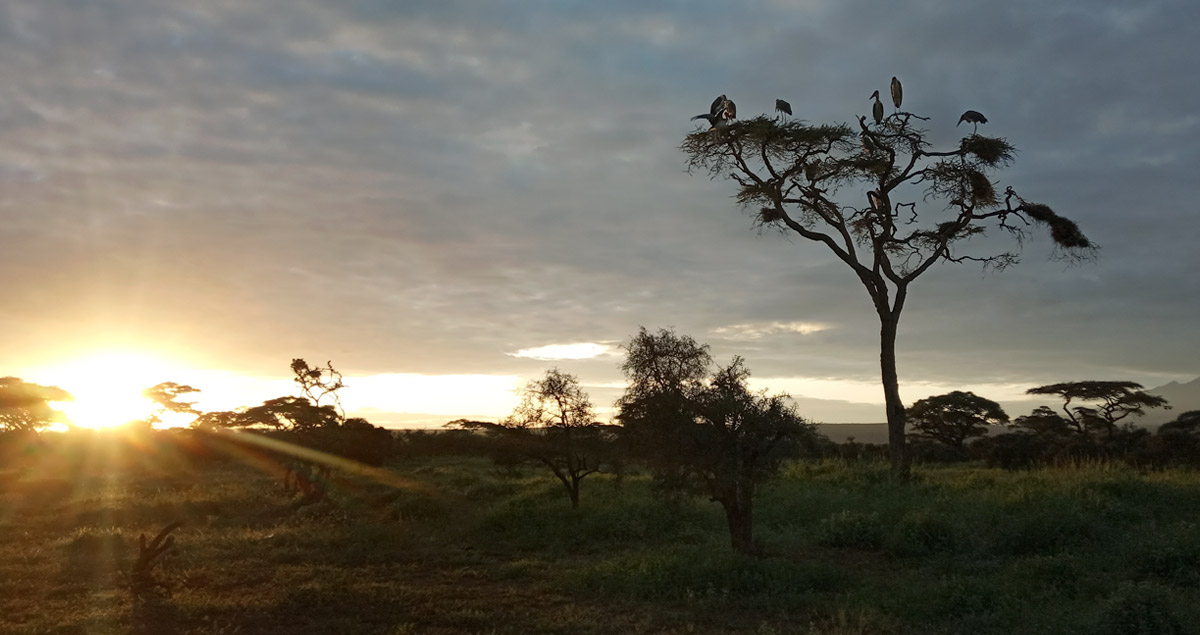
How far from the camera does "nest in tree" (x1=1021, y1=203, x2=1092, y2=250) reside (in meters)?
27.4

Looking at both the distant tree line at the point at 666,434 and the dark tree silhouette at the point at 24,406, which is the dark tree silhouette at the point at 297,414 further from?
the dark tree silhouette at the point at 24,406

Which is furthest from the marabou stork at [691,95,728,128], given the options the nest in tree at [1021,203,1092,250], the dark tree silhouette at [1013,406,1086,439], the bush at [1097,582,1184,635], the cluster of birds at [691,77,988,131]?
the dark tree silhouette at [1013,406,1086,439]

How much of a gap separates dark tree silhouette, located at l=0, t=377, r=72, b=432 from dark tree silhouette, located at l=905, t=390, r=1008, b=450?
50.9m

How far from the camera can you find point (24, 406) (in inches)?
Answer: 853

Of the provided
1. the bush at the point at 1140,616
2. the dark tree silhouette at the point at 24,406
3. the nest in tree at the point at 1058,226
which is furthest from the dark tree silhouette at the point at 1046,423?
the dark tree silhouette at the point at 24,406

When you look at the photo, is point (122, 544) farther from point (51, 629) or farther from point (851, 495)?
point (851, 495)

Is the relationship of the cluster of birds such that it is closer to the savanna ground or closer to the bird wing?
the bird wing

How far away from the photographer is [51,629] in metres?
11.7

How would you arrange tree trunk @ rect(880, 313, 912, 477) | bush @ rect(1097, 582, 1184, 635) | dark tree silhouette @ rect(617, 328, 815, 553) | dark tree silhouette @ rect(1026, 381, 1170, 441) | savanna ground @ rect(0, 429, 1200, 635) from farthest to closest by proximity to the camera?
dark tree silhouette @ rect(1026, 381, 1170, 441)
tree trunk @ rect(880, 313, 912, 477)
dark tree silhouette @ rect(617, 328, 815, 553)
savanna ground @ rect(0, 429, 1200, 635)
bush @ rect(1097, 582, 1184, 635)

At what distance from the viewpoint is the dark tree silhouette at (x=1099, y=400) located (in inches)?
1981

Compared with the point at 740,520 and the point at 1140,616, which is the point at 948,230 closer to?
the point at 740,520

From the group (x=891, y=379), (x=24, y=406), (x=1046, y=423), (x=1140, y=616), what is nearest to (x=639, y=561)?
(x=1140, y=616)

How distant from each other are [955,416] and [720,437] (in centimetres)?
4806

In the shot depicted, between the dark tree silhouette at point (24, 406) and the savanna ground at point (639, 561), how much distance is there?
9.64ft
